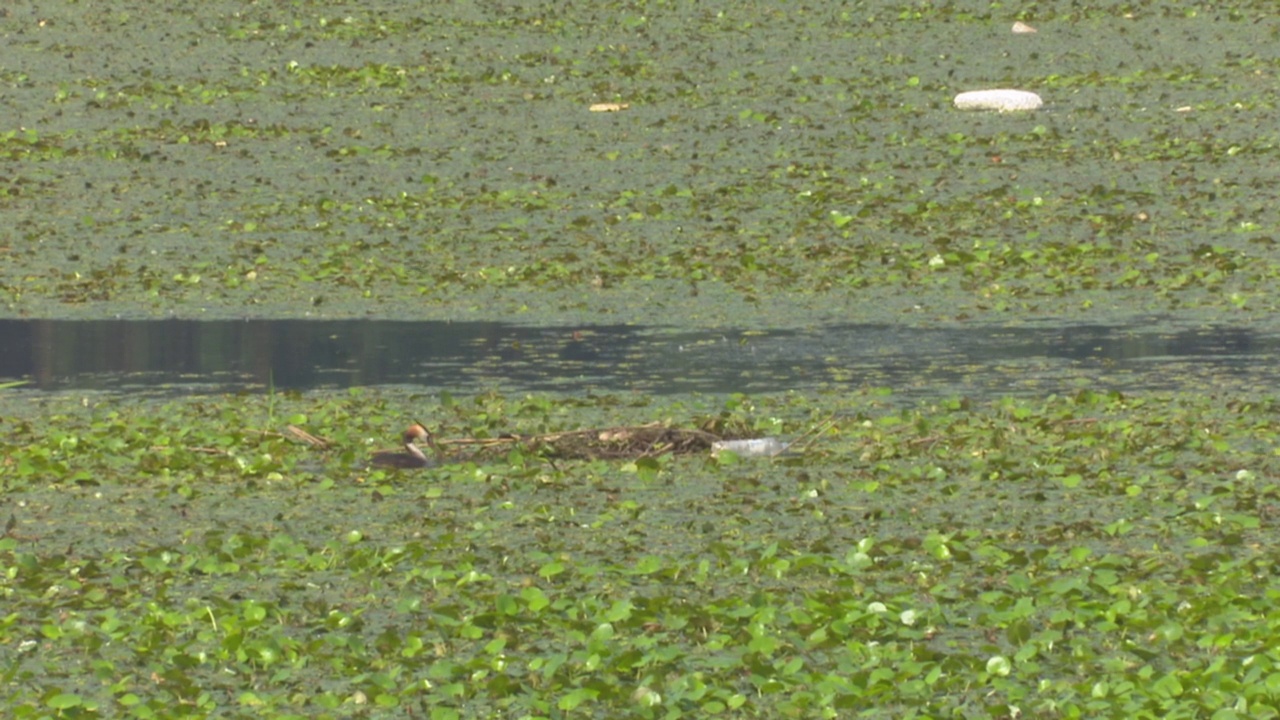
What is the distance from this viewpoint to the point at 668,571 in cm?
927

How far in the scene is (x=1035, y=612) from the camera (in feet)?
28.1

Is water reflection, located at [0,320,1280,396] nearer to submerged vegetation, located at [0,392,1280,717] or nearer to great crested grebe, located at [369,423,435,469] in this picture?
submerged vegetation, located at [0,392,1280,717]

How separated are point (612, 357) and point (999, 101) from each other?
10.9m

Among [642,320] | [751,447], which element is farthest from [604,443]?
[642,320]

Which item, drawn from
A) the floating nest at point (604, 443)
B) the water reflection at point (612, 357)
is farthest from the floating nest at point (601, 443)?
the water reflection at point (612, 357)

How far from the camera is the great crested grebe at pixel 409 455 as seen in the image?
12000 mm

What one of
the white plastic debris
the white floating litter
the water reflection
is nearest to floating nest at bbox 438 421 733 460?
the white plastic debris

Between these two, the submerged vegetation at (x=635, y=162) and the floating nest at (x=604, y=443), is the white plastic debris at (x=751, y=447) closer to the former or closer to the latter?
the floating nest at (x=604, y=443)

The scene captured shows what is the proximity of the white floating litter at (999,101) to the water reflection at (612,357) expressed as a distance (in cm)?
901

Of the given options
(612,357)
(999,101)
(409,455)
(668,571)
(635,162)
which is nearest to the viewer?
(668,571)

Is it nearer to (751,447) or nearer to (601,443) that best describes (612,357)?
(601,443)

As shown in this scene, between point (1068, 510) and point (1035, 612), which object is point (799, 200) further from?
point (1035, 612)

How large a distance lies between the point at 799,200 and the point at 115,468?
11038mm

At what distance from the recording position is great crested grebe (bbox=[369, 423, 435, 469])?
1200cm
